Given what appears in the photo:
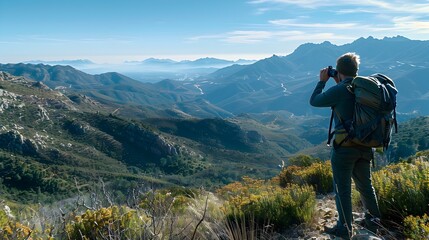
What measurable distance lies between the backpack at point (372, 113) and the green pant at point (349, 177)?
0.21m

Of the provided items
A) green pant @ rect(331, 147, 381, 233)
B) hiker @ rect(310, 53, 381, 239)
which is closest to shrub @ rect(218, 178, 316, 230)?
hiker @ rect(310, 53, 381, 239)

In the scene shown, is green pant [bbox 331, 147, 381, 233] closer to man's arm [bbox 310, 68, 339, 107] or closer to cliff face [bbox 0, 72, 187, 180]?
man's arm [bbox 310, 68, 339, 107]

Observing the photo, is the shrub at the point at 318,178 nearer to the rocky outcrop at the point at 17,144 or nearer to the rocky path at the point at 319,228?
the rocky path at the point at 319,228

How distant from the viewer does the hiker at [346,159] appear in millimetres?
4219

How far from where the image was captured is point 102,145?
398 ft

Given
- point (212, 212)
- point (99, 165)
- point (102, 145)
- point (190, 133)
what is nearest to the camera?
point (212, 212)

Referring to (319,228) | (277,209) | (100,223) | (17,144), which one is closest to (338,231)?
(319,228)

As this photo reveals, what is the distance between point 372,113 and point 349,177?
0.81 m

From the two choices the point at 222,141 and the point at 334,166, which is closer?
the point at 334,166

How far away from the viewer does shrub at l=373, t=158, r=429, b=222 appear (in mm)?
4172

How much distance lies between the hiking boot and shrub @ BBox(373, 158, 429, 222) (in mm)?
562

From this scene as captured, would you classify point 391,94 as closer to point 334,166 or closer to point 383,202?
point 334,166

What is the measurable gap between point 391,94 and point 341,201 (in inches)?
53.0

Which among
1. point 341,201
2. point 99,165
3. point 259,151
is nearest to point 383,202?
point 341,201
